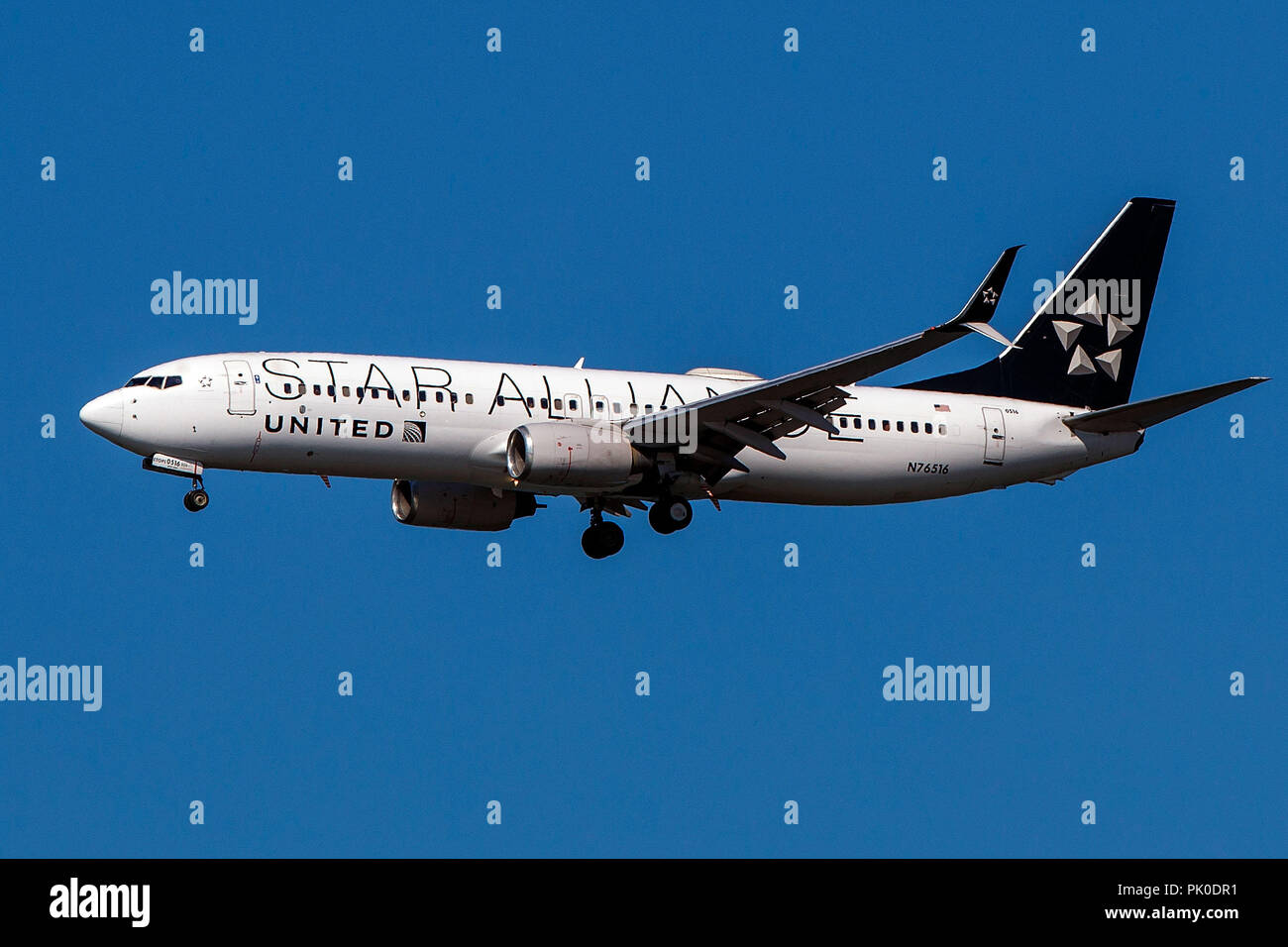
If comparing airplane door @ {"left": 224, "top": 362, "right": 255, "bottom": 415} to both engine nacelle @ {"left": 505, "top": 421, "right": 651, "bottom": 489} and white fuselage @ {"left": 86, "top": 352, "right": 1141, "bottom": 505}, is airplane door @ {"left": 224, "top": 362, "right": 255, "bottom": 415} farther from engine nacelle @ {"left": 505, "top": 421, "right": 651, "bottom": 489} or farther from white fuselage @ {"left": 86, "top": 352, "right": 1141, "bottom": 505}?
engine nacelle @ {"left": 505, "top": 421, "right": 651, "bottom": 489}

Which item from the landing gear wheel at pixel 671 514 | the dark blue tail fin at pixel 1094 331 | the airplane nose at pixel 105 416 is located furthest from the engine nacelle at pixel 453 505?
the dark blue tail fin at pixel 1094 331

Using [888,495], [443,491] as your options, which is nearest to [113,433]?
[443,491]

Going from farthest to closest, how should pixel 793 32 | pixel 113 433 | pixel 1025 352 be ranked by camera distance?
pixel 1025 352 → pixel 793 32 → pixel 113 433

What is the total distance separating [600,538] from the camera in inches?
2074

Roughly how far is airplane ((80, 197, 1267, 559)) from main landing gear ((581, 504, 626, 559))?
53 mm

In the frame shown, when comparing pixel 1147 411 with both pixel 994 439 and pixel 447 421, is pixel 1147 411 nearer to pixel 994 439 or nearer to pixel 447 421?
pixel 994 439

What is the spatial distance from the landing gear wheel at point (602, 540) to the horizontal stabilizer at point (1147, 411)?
12.7 meters

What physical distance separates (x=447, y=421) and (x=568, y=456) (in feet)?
10.4

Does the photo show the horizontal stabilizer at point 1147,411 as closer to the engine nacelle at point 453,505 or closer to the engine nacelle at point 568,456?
the engine nacelle at point 568,456

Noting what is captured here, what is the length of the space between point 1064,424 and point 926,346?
12.9 m

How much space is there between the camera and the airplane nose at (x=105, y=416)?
46.7 m

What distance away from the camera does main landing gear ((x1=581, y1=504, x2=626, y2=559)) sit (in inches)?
2074

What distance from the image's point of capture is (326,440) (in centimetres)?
4703

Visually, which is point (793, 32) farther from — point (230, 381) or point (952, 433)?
point (230, 381)
